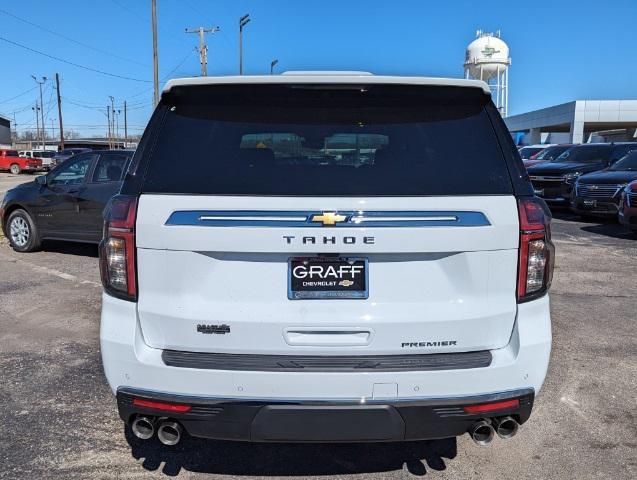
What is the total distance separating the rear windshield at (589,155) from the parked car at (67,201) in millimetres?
13295

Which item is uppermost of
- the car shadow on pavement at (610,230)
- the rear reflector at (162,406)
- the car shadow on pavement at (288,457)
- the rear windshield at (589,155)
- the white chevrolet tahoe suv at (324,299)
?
the rear windshield at (589,155)

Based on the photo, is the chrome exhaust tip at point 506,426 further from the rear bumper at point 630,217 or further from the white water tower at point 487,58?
the white water tower at point 487,58

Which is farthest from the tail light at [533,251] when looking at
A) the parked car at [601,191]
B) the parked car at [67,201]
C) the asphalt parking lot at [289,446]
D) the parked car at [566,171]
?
the parked car at [566,171]

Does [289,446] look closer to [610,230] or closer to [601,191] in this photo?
[610,230]

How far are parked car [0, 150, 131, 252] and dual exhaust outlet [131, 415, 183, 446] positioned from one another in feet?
20.8

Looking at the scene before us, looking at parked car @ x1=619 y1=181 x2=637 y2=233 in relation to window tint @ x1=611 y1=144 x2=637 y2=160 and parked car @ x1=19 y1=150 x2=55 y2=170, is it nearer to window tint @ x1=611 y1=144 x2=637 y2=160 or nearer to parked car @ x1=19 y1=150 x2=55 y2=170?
window tint @ x1=611 y1=144 x2=637 y2=160

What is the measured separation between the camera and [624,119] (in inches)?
1909

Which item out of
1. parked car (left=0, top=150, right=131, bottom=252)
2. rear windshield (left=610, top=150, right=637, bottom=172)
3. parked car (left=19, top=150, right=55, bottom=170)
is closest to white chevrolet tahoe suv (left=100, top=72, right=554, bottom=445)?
parked car (left=0, top=150, right=131, bottom=252)

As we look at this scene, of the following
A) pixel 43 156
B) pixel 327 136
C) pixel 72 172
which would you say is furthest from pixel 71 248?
pixel 43 156

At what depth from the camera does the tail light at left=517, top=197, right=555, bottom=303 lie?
2.55 metres

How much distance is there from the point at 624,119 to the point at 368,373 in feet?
176

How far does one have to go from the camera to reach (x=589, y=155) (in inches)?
667

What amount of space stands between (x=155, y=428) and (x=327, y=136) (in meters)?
1.56

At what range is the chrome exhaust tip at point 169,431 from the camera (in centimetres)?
259
